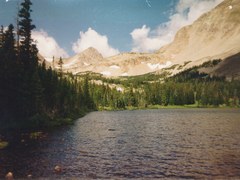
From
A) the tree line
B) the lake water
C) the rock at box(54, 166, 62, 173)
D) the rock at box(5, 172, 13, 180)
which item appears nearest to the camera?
the rock at box(5, 172, 13, 180)

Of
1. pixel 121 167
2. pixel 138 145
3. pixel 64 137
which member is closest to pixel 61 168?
pixel 121 167

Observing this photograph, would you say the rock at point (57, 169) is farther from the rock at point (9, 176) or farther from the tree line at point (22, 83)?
the tree line at point (22, 83)

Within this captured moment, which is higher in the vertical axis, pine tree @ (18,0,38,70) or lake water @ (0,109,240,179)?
pine tree @ (18,0,38,70)

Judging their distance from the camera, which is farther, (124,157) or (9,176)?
(124,157)

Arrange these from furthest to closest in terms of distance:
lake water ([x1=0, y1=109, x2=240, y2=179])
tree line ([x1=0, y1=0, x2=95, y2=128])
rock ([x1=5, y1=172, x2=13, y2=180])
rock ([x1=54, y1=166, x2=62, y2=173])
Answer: tree line ([x1=0, y1=0, x2=95, y2=128]) < rock ([x1=54, y1=166, x2=62, y2=173]) < lake water ([x1=0, y1=109, x2=240, y2=179]) < rock ([x1=5, y1=172, x2=13, y2=180])

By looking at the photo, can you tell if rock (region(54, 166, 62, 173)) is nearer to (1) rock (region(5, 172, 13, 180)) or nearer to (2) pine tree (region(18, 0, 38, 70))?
(1) rock (region(5, 172, 13, 180))

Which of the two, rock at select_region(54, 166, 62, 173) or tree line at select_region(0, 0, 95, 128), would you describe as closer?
rock at select_region(54, 166, 62, 173)

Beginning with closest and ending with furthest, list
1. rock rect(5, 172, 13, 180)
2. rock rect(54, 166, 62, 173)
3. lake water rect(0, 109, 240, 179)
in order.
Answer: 1. rock rect(5, 172, 13, 180)
2. lake water rect(0, 109, 240, 179)
3. rock rect(54, 166, 62, 173)

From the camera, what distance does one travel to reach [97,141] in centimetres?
6091

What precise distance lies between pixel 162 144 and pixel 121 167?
768 inches

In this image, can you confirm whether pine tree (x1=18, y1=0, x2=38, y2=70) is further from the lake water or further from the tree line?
the lake water

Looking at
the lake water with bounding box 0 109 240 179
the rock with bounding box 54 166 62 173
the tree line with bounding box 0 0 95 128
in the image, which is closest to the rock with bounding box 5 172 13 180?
the lake water with bounding box 0 109 240 179

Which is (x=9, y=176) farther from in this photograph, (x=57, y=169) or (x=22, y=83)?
(x=22, y=83)

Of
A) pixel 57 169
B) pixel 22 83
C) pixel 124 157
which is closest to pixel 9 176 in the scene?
pixel 57 169
